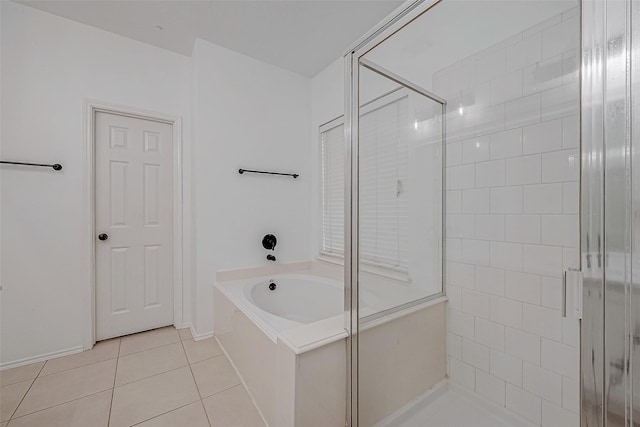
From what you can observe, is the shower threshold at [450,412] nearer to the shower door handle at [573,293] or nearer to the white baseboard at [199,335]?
the shower door handle at [573,293]

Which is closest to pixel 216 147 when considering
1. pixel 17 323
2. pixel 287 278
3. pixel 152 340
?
pixel 287 278

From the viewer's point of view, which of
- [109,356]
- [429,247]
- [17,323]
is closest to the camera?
[429,247]

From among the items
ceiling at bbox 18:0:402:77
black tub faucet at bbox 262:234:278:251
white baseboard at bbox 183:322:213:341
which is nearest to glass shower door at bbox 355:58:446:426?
ceiling at bbox 18:0:402:77

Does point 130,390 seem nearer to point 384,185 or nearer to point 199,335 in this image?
point 199,335

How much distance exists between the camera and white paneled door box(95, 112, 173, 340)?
7.29ft

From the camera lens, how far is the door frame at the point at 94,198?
2080 mm

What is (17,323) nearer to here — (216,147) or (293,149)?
(216,147)

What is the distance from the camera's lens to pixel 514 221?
136cm

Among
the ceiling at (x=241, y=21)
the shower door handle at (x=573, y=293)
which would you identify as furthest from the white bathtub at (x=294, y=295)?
the ceiling at (x=241, y=21)

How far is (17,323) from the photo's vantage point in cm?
186

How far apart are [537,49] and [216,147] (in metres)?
2.25

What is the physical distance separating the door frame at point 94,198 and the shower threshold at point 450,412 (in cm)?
207

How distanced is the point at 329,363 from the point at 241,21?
2.44 m

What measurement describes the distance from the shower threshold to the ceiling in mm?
2547
